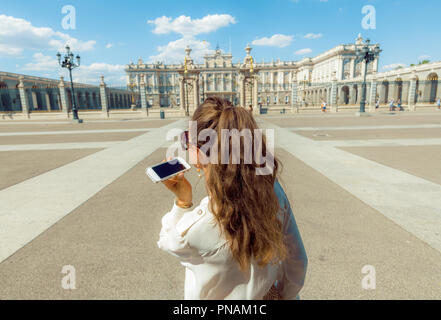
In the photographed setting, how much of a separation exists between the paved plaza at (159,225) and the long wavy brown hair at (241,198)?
0.16 metres

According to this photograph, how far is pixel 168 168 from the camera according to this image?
1.11 meters

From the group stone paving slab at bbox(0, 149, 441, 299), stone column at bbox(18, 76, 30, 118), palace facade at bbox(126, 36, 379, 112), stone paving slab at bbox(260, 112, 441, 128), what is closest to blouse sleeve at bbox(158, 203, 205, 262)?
stone paving slab at bbox(0, 149, 441, 299)

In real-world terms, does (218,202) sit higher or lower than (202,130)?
lower

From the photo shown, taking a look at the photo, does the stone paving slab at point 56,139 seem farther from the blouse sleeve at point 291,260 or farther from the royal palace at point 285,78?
the royal palace at point 285,78

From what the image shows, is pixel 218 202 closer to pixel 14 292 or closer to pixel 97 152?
pixel 14 292

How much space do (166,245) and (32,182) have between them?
6.35 meters

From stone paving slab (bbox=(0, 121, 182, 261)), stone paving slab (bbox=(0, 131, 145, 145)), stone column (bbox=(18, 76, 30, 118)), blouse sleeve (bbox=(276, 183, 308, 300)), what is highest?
stone column (bbox=(18, 76, 30, 118))

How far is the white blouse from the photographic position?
1043 millimetres

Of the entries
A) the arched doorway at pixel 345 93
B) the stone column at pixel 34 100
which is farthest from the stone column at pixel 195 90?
the arched doorway at pixel 345 93

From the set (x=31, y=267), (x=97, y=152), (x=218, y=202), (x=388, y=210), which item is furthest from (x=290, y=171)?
(x=97, y=152)

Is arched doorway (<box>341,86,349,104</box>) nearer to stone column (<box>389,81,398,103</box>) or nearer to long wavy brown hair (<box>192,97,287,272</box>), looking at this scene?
stone column (<box>389,81,398,103</box>)
